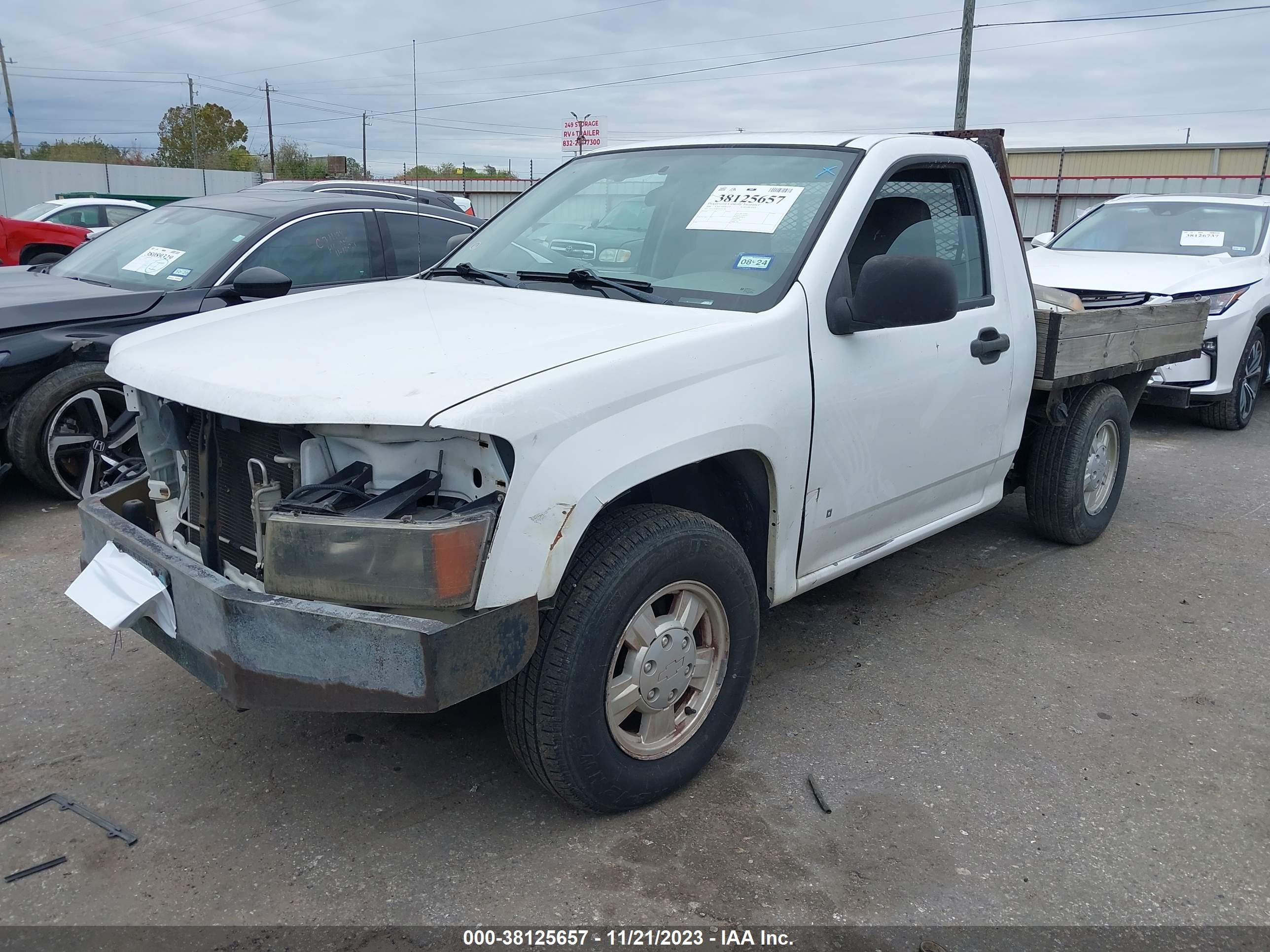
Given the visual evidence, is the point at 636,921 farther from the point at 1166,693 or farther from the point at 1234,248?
the point at 1234,248

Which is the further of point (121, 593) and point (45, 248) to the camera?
point (45, 248)

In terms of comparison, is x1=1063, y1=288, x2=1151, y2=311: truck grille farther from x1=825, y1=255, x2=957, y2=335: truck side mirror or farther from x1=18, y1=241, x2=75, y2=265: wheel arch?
x1=18, y1=241, x2=75, y2=265: wheel arch

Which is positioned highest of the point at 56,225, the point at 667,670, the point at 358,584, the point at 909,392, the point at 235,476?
the point at 56,225

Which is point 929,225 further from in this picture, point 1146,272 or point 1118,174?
point 1118,174

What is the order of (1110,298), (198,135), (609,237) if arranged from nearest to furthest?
(609,237) < (1110,298) < (198,135)

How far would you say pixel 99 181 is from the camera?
108 feet

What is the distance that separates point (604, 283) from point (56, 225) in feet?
42.1

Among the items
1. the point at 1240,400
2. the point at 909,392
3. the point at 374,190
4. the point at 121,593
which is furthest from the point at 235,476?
the point at 374,190

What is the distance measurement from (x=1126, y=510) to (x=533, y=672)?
4.69 meters

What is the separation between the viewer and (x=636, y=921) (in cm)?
246

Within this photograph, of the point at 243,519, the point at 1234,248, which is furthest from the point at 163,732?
the point at 1234,248

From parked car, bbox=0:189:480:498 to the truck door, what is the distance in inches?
111

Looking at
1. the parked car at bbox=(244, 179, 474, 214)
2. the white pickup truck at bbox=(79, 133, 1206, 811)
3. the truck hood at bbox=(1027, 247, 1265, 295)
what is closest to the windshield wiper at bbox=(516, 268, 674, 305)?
the white pickup truck at bbox=(79, 133, 1206, 811)

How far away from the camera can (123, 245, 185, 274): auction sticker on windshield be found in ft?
19.7
